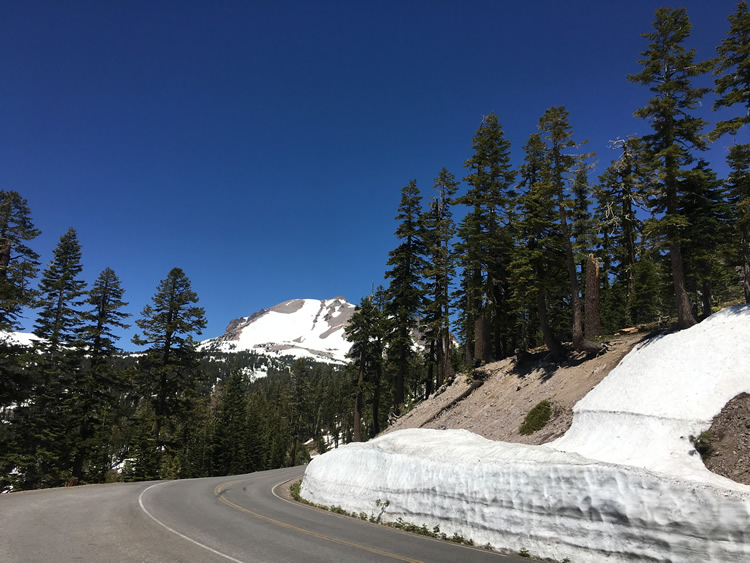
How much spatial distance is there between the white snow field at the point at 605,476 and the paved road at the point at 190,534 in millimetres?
1096

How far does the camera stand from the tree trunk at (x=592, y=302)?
21.7 meters

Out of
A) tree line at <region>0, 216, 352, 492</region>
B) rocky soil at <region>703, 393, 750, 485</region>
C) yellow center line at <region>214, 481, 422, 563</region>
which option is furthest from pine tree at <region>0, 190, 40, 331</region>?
rocky soil at <region>703, 393, 750, 485</region>

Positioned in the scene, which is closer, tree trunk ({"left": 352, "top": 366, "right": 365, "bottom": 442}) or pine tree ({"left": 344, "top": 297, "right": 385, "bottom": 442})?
tree trunk ({"left": 352, "top": 366, "right": 365, "bottom": 442})

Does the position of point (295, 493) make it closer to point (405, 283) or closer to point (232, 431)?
point (405, 283)

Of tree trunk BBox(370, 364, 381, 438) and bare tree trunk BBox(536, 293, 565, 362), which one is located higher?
bare tree trunk BBox(536, 293, 565, 362)

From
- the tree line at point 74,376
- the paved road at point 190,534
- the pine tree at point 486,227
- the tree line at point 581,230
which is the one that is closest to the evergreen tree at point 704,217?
the tree line at point 581,230

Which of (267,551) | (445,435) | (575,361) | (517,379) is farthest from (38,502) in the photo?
(575,361)

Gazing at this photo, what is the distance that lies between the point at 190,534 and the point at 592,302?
70.0ft

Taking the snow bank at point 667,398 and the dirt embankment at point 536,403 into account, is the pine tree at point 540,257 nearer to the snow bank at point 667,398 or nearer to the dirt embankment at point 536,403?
the dirt embankment at point 536,403

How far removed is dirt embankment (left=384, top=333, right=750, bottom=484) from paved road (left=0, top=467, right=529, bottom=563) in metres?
7.18

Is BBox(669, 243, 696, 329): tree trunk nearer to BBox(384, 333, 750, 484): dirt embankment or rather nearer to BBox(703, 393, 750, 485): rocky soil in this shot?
BBox(384, 333, 750, 484): dirt embankment

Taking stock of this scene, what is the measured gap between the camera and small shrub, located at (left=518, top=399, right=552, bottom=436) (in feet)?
58.9

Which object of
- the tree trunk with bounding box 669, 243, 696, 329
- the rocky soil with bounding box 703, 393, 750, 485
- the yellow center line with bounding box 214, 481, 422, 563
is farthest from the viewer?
the tree trunk with bounding box 669, 243, 696, 329

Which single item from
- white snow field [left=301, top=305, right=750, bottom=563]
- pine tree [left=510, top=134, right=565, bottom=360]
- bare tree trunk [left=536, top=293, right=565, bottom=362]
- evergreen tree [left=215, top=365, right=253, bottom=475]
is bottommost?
evergreen tree [left=215, top=365, right=253, bottom=475]
